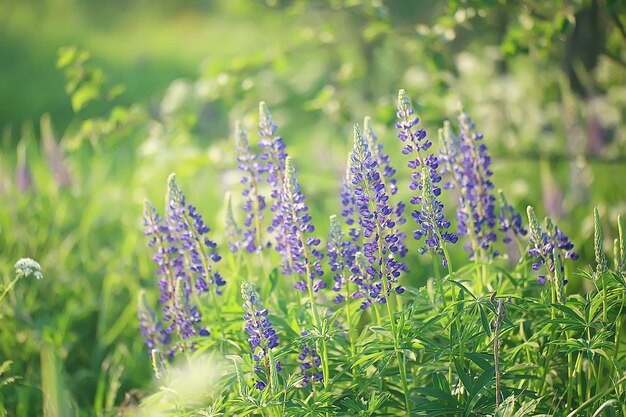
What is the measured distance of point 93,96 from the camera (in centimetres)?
436

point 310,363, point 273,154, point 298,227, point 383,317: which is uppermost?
point 273,154

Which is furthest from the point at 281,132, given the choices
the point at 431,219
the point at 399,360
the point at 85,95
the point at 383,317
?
the point at 399,360

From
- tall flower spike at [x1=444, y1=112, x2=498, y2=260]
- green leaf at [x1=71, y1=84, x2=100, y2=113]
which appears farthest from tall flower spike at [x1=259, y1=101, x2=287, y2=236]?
green leaf at [x1=71, y1=84, x2=100, y2=113]

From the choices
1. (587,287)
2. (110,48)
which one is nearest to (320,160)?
(587,287)

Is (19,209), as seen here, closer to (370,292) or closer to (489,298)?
(370,292)

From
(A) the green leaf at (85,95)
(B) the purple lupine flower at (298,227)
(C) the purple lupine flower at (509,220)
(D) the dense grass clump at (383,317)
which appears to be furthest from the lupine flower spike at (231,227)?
(A) the green leaf at (85,95)

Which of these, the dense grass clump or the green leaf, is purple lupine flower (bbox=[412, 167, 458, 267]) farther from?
the green leaf

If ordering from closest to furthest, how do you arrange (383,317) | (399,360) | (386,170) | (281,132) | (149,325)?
(399,360) < (383,317) < (386,170) < (149,325) < (281,132)

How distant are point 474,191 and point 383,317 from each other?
69 cm

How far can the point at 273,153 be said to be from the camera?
3105mm

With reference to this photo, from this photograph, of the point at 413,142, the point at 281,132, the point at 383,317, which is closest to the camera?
the point at 413,142

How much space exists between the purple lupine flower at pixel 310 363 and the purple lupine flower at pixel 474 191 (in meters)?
0.80

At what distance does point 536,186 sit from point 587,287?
2080 millimetres

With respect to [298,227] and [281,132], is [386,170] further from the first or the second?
[281,132]
